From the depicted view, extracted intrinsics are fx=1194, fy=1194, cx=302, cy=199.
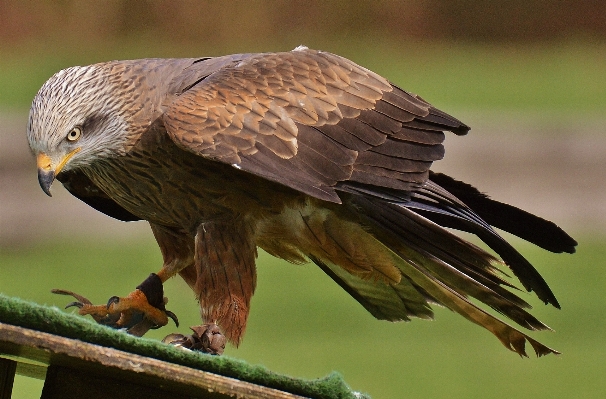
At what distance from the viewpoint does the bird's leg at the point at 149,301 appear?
13.8 feet

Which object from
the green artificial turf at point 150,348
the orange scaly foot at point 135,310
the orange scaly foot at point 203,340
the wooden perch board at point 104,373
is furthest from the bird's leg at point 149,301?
the green artificial turf at point 150,348

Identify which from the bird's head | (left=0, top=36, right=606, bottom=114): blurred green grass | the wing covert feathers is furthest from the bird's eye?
(left=0, top=36, right=606, bottom=114): blurred green grass

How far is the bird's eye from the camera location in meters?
3.89

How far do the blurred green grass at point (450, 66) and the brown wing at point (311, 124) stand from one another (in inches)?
332

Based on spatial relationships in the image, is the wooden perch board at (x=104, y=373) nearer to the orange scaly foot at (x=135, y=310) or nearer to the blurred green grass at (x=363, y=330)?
the orange scaly foot at (x=135, y=310)

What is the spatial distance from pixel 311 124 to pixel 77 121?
775 mm

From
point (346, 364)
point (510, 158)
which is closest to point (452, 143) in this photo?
point (510, 158)

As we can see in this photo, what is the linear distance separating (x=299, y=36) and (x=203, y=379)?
16.1m

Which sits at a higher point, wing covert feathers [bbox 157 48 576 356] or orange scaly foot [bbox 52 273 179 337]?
wing covert feathers [bbox 157 48 576 356]

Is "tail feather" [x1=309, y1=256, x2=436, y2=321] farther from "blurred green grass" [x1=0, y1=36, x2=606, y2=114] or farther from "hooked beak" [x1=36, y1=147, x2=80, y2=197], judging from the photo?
"blurred green grass" [x1=0, y1=36, x2=606, y2=114]

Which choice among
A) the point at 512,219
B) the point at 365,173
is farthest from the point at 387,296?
the point at 365,173

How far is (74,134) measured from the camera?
12.8 feet

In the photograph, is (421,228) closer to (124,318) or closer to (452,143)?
(124,318)

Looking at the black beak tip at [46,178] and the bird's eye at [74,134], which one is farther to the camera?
the bird's eye at [74,134]
